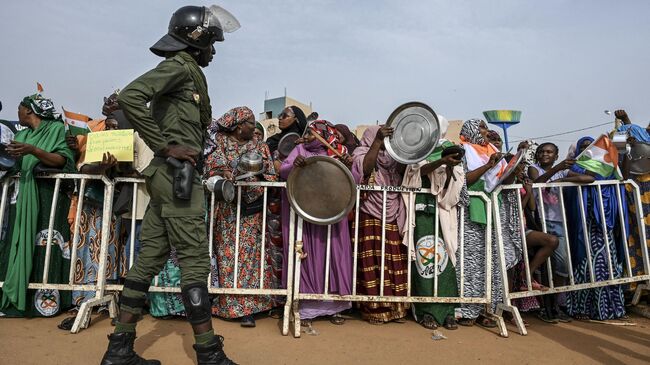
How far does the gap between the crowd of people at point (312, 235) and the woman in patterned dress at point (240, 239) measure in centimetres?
1

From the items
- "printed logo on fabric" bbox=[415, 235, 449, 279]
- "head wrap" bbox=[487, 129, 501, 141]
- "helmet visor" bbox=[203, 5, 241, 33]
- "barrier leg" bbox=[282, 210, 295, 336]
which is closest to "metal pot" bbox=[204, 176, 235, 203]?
"barrier leg" bbox=[282, 210, 295, 336]

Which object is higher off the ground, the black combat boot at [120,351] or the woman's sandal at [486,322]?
the black combat boot at [120,351]

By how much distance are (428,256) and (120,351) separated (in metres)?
2.62

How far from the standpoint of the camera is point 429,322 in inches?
147

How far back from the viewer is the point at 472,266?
394cm

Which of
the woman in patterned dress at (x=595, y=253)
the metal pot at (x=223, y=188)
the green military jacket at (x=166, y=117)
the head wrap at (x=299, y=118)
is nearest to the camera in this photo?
the green military jacket at (x=166, y=117)

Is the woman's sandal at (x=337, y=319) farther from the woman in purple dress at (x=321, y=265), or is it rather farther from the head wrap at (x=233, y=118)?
the head wrap at (x=233, y=118)

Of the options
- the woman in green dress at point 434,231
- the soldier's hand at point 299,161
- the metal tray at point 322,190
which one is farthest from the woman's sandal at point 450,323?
the soldier's hand at point 299,161

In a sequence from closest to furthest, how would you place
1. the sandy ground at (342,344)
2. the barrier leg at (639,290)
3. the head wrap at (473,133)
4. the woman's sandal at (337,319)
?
the sandy ground at (342,344) < the woman's sandal at (337,319) < the barrier leg at (639,290) < the head wrap at (473,133)

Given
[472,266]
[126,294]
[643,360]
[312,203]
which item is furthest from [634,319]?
[126,294]

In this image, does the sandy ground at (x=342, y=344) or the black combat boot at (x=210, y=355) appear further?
the sandy ground at (x=342, y=344)

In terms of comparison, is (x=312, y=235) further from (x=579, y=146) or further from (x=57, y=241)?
(x=579, y=146)

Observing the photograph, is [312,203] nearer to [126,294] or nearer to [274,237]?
[274,237]

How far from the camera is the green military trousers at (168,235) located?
2557 mm
